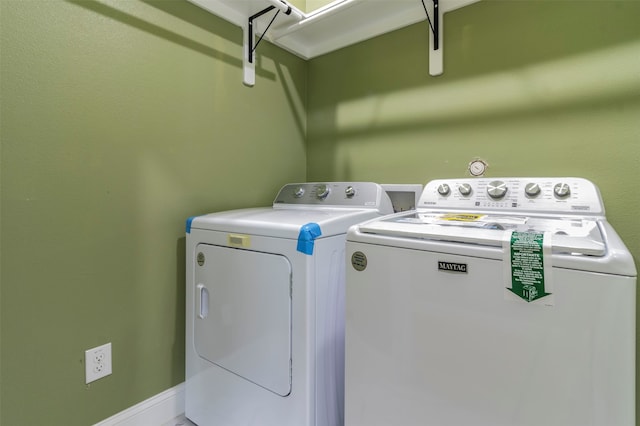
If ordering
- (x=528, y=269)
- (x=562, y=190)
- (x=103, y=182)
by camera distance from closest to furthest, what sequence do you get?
(x=528, y=269), (x=562, y=190), (x=103, y=182)

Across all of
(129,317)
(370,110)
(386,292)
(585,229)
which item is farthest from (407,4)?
(129,317)

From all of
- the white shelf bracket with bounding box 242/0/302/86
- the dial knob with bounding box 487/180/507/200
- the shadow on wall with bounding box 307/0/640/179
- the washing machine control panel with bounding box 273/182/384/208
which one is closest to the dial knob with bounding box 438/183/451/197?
the dial knob with bounding box 487/180/507/200

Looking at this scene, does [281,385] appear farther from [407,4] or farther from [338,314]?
[407,4]

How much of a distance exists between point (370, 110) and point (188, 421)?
6.17 feet

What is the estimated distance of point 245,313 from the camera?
47.7 inches

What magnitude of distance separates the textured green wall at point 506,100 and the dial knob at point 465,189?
0.24 m

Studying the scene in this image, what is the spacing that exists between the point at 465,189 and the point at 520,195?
20cm

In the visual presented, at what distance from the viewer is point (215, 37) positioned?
1655 millimetres

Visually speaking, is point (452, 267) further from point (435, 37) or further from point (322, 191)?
point (435, 37)

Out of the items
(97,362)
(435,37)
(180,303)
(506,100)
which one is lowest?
(97,362)

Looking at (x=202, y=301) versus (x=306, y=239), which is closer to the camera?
(x=306, y=239)

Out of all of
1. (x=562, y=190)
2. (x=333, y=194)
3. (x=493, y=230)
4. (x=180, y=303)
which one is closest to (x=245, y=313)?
(x=180, y=303)

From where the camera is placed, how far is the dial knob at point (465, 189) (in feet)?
4.43

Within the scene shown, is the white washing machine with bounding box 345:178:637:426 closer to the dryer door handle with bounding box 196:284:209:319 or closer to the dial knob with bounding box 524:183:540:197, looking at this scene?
the dial knob with bounding box 524:183:540:197
